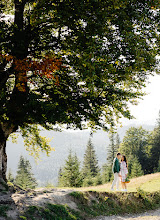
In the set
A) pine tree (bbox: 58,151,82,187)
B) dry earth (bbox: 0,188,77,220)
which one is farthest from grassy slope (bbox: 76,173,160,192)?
dry earth (bbox: 0,188,77,220)

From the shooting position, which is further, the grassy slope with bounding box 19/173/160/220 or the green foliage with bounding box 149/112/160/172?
the green foliage with bounding box 149/112/160/172

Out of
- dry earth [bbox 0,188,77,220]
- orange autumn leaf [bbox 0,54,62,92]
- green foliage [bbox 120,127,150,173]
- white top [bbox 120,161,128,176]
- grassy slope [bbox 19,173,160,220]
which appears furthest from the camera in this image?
green foliage [bbox 120,127,150,173]

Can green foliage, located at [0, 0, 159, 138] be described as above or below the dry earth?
above

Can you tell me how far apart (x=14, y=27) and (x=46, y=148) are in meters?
10.3

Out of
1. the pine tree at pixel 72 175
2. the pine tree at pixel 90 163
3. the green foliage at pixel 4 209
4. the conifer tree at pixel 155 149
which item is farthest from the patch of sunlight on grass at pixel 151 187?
the pine tree at pixel 90 163

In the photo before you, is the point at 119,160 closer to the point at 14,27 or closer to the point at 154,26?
the point at 154,26

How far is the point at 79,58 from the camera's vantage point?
10.8m

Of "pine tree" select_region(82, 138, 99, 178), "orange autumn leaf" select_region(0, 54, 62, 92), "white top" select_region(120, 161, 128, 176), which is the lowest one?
"pine tree" select_region(82, 138, 99, 178)

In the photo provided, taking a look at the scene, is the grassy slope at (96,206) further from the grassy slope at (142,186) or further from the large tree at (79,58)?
the large tree at (79,58)

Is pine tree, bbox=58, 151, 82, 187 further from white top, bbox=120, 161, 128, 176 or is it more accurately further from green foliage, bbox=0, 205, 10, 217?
green foliage, bbox=0, 205, 10, 217

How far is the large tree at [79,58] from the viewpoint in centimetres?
1054

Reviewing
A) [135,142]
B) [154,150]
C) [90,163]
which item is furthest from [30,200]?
[90,163]

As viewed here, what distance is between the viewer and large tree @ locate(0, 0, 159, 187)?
415 inches

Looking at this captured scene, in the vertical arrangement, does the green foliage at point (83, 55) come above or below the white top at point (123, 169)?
above
